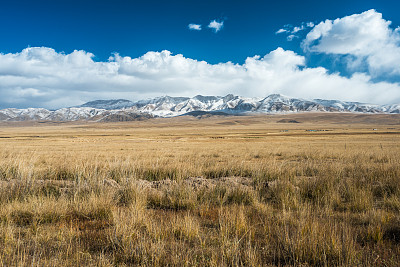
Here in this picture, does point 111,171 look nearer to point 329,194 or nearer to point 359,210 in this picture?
point 329,194

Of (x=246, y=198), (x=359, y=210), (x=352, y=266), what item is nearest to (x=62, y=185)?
(x=246, y=198)

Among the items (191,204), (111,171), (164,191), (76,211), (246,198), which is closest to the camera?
(76,211)

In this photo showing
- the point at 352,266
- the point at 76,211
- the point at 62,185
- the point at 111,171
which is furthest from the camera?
the point at 111,171

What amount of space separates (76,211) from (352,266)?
5.13 metres

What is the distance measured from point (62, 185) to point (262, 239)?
6.73 metres

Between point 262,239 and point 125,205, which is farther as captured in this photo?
point 125,205

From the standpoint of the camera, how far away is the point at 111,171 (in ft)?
32.2

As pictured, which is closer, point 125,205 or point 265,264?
point 265,264

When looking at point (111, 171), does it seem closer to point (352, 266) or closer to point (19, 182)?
point (19, 182)

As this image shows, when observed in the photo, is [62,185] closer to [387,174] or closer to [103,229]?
[103,229]

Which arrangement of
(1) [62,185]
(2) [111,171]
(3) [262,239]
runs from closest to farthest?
(3) [262,239], (1) [62,185], (2) [111,171]

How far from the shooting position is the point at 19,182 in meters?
7.00

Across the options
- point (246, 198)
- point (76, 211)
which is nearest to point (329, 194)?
point (246, 198)

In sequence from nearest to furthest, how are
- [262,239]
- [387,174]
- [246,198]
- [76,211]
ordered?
[262,239]
[76,211]
[246,198]
[387,174]
